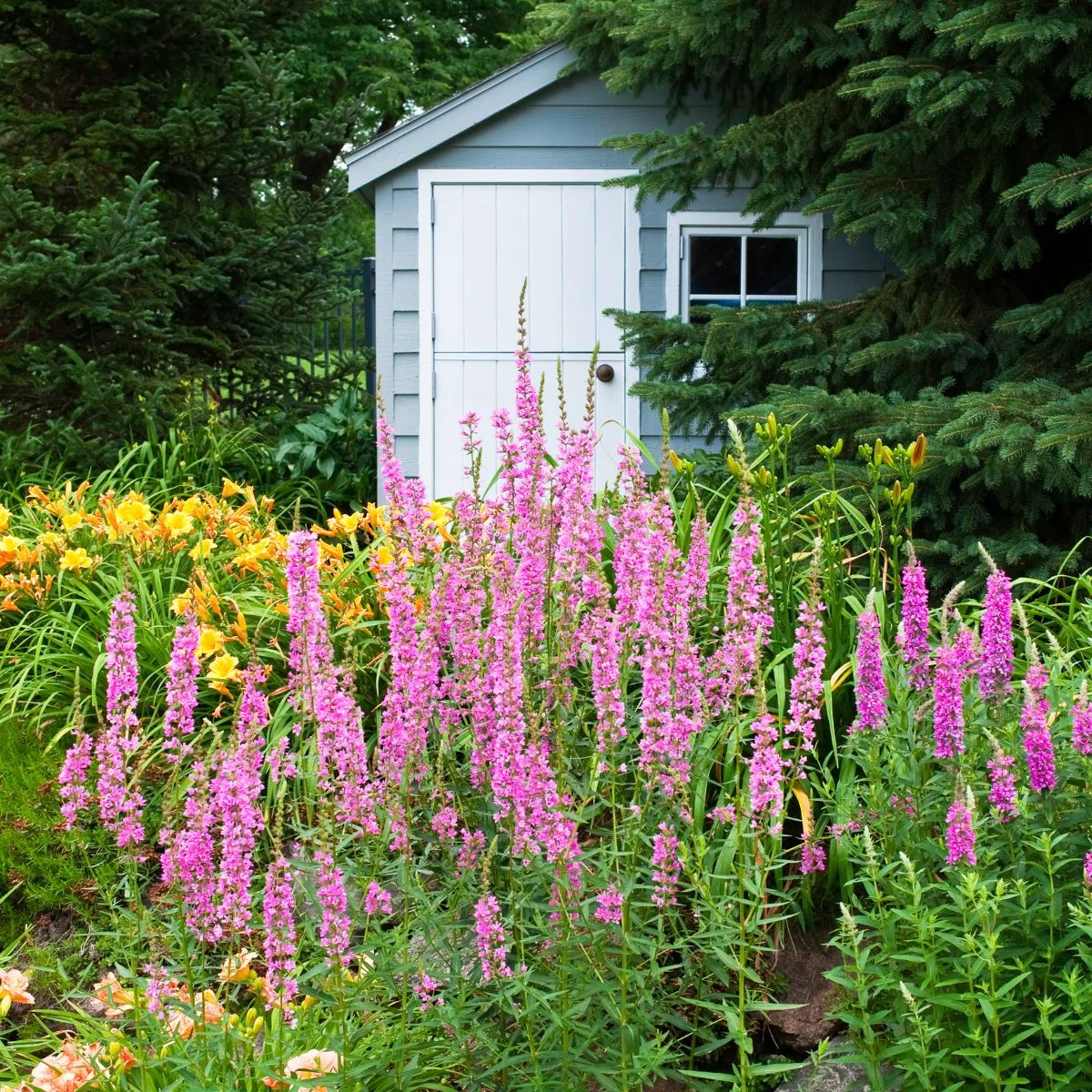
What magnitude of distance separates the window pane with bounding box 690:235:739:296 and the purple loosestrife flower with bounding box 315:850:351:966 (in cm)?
615

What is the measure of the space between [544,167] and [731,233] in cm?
120

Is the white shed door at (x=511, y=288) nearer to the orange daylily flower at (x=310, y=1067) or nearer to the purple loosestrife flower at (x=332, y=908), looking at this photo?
the orange daylily flower at (x=310, y=1067)

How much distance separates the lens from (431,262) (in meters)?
7.71

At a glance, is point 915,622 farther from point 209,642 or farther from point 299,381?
point 299,381

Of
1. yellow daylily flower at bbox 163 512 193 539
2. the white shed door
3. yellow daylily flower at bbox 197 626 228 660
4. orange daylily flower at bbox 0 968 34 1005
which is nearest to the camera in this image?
orange daylily flower at bbox 0 968 34 1005

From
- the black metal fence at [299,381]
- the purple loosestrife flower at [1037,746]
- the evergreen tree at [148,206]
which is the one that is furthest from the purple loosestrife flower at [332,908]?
the black metal fence at [299,381]

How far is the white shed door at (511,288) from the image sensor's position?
766 cm

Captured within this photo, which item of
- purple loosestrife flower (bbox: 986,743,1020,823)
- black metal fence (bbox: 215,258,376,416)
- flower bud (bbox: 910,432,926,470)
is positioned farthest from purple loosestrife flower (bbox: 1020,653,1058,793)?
black metal fence (bbox: 215,258,376,416)

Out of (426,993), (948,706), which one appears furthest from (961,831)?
(426,993)

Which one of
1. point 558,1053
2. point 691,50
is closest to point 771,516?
point 558,1053

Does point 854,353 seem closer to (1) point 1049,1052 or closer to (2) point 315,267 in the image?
(1) point 1049,1052

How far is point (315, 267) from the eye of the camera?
30.6ft

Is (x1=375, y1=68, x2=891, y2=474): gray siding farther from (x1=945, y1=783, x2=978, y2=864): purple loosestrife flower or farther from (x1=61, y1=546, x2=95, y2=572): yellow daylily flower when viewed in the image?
(x1=945, y1=783, x2=978, y2=864): purple loosestrife flower

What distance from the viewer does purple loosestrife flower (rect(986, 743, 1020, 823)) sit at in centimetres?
222
